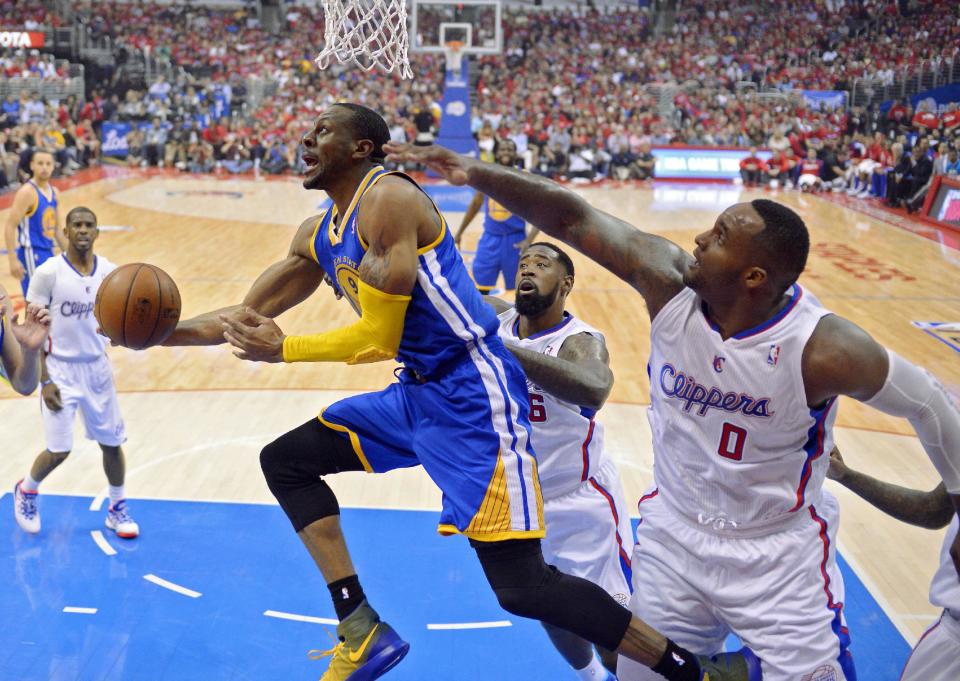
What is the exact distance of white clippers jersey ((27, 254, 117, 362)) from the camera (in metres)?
5.62

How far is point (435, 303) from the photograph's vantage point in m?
3.28

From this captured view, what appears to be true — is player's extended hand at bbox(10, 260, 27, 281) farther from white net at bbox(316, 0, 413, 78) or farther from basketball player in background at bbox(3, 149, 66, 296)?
white net at bbox(316, 0, 413, 78)

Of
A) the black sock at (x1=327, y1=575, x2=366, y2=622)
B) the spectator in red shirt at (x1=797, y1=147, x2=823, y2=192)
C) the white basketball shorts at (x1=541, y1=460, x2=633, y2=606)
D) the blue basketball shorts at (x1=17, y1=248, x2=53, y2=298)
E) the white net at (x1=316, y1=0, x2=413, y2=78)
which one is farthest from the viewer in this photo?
the spectator in red shirt at (x1=797, y1=147, x2=823, y2=192)

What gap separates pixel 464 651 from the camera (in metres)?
4.50

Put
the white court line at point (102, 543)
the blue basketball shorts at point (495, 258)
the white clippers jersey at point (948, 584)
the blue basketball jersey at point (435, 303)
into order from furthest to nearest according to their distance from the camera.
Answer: the blue basketball shorts at point (495, 258), the white court line at point (102, 543), the blue basketball jersey at point (435, 303), the white clippers jersey at point (948, 584)

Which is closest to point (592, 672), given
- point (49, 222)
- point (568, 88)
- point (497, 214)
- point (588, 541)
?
point (588, 541)

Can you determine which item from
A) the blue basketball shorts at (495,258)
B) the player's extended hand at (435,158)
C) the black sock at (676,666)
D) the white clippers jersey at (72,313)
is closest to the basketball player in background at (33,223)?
the white clippers jersey at (72,313)

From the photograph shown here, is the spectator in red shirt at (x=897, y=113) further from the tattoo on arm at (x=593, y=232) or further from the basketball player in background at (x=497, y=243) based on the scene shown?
the tattoo on arm at (x=593, y=232)

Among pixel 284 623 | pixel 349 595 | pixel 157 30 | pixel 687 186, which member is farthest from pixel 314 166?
pixel 157 30

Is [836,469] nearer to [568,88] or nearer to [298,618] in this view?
[298,618]

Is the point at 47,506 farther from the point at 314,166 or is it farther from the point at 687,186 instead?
the point at 687,186

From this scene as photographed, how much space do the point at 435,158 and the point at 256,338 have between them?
2.73ft

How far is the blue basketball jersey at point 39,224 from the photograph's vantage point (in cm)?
853

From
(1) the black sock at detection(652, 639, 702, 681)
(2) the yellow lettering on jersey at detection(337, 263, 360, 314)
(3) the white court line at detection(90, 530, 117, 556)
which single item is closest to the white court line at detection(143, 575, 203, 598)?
(3) the white court line at detection(90, 530, 117, 556)
